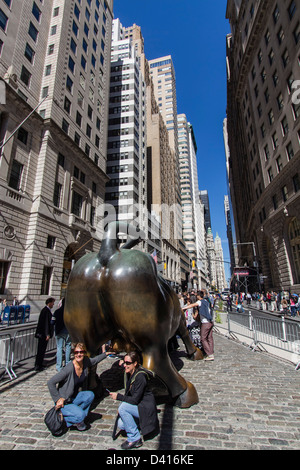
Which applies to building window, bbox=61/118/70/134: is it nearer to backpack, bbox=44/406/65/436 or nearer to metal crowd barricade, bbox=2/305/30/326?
metal crowd barricade, bbox=2/305/30/326

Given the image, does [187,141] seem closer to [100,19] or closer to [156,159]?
[156,159]

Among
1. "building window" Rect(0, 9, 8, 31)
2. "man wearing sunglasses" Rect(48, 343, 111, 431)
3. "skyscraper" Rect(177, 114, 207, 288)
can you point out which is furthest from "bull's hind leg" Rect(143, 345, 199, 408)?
"skyscraper" Rect(177, 114, 207, 288)

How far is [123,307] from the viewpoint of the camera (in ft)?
11.5

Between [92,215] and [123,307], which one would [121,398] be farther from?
[92,215]

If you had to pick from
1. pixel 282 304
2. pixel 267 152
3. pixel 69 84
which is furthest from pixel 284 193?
pixel 69 84

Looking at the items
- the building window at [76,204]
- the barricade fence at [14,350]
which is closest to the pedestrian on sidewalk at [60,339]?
the barricade fence at [14,350]

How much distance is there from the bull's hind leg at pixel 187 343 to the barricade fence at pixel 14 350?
413 centimetres

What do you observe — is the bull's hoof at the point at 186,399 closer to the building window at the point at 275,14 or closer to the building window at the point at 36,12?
the building window at the point at 36,12

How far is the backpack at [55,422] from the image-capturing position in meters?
3.15

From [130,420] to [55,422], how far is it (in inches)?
39.3

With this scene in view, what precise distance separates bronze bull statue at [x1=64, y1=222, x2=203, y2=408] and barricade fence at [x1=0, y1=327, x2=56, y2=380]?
333cm

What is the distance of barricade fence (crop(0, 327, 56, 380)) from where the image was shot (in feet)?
19.5
